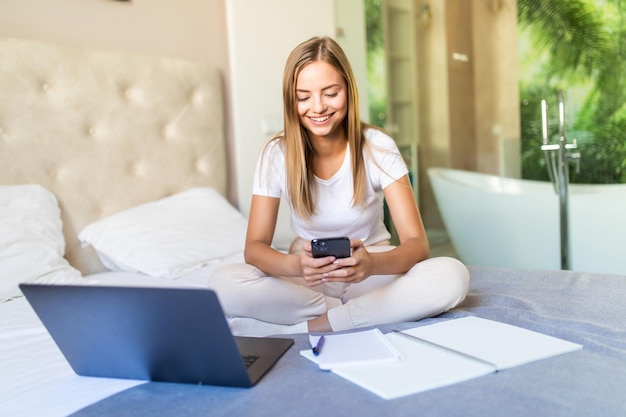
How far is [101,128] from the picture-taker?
219 cm

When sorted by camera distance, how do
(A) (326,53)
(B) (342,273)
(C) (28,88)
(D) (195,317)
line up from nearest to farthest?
(D) (195,317), (B) (342,273), (A) (326,53), (C) (28,88)

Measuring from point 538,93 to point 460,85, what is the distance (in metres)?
0.36

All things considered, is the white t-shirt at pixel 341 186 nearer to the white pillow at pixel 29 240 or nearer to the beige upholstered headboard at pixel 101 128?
the white pillow at pixel 29 240

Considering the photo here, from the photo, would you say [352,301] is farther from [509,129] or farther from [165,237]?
[509,129]

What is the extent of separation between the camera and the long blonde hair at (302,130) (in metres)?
1.60

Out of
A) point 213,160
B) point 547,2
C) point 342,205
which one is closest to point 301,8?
point 213,160

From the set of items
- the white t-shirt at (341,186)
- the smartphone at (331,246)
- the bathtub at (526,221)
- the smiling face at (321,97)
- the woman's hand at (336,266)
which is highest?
the smiling face at (321,97)

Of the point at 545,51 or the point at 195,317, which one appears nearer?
the point at 195,317

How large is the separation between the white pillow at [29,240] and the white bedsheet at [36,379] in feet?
0.52

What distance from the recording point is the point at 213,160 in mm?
2553

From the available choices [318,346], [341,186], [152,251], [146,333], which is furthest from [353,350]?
[152,251]

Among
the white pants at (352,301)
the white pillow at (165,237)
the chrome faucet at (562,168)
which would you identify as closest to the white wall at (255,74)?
the white pillow at (165,237)

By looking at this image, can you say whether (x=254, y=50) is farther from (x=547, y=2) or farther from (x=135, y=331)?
(x=135, y=331)

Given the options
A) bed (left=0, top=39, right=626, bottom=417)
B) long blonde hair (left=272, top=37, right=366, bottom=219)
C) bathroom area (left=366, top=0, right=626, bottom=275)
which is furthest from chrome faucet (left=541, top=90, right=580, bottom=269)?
long blonde hair (left=272, top=37, right=366, bottom=219)
